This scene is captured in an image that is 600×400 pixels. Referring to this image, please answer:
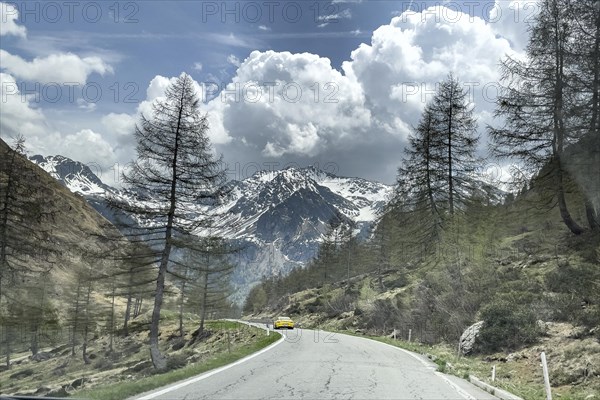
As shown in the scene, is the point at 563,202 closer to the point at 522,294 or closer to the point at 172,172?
the point at 522,294

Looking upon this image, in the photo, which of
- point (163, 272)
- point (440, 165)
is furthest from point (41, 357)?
point (440, 165)

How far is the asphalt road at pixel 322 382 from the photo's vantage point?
8812 millimetres

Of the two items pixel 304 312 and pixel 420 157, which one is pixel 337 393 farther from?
pixel 304 312

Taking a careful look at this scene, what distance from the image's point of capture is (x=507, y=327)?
16.2 meters

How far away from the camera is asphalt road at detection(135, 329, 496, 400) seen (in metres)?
8.81

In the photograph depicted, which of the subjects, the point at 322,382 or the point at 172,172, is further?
the point at 172,172

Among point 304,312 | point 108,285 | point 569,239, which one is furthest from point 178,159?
point 304,312

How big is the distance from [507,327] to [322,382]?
884 centimetres

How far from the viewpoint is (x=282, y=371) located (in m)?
12.4

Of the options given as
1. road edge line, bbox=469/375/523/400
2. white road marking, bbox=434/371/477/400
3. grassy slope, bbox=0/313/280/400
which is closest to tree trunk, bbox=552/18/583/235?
white road marking, bbox=434/371/477/400

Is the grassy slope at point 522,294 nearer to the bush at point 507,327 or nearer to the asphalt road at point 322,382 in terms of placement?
the bush at point 507,327

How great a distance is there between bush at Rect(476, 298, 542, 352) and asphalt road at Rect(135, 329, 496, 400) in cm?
284

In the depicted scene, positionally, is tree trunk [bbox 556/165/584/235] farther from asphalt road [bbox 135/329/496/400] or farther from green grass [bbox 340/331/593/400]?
asphalt road [bbox 135/329/496/400]

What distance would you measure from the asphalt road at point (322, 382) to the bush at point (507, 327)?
2.84 metres
